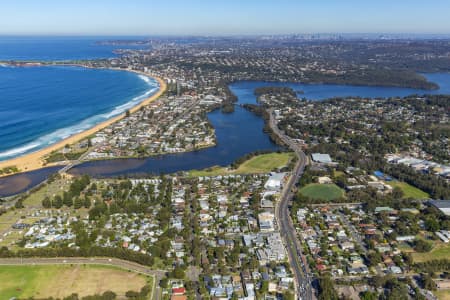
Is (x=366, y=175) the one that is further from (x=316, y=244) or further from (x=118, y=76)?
(x=118, y=76)

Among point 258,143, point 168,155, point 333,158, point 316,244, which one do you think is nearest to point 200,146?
point 168,155

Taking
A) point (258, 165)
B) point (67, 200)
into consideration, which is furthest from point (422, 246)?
→ point (67, 200)

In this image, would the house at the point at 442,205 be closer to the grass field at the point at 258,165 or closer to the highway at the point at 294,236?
the highway at the point at 294,236

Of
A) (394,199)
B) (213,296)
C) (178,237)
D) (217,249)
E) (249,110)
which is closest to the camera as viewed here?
(213,296)

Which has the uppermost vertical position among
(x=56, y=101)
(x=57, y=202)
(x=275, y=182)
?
(x=56, y=101)

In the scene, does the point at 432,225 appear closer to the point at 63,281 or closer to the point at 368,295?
the point at 368,295
